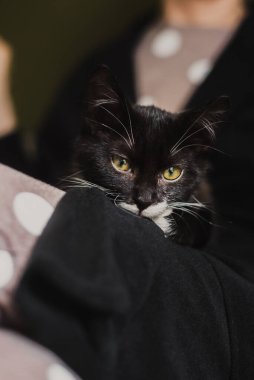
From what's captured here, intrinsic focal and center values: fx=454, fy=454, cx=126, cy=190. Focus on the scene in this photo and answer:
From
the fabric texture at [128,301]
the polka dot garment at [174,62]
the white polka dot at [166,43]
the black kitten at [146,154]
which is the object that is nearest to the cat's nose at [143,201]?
the black kitten at [146,154]

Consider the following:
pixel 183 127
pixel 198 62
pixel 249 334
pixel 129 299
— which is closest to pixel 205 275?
pixel 249 334

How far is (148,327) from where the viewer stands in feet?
2.16

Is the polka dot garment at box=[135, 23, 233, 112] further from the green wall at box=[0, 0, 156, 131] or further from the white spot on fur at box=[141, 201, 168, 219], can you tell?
the white spot on fur at box=[141, 201, 168, 219]

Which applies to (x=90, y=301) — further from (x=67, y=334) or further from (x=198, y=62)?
(x=198, y=62)

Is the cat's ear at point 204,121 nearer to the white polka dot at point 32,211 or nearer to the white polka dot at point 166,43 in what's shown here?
the white polka dot at point 32,211

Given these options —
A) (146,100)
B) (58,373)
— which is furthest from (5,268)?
(146,100)

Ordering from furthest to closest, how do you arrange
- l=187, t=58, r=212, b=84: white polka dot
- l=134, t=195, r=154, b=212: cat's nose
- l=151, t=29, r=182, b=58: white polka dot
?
l=151, t=29, r=182, b=58: white polka dot
l=187, t=58, r=212, b=84: white polka dot
l=134, t=195, r=154, b=212: cat's nose

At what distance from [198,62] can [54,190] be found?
3.17 ft

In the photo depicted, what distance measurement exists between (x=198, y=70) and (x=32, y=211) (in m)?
1.00

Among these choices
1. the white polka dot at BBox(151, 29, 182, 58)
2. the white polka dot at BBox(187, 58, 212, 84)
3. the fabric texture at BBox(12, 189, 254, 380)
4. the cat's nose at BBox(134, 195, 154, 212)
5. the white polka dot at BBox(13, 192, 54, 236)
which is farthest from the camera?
the white polka dot at BBox(151, 29, 182, 58)

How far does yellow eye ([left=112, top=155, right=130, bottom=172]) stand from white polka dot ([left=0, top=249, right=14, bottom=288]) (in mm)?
367

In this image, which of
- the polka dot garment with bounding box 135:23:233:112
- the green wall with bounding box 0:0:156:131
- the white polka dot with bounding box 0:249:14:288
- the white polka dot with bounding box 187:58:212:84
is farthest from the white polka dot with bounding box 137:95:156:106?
the white polka dot with bounding box 0:249:14:288

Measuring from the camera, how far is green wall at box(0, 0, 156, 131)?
1.64 meters

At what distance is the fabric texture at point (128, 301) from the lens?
544 mm
